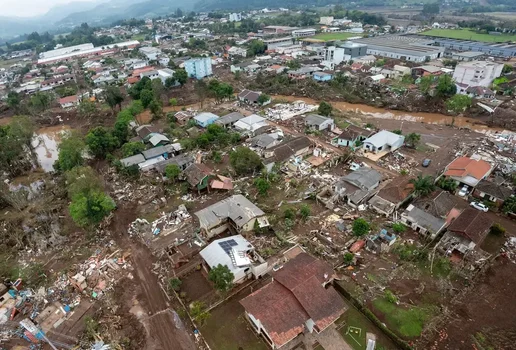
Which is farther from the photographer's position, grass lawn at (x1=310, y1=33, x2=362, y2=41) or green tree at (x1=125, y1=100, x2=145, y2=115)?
grass lawn at (x1=310, y1=33, x2=362, y2=41)

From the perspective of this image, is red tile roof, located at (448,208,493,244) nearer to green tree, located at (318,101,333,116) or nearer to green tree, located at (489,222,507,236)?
green tree, located at (489,222,507,236)

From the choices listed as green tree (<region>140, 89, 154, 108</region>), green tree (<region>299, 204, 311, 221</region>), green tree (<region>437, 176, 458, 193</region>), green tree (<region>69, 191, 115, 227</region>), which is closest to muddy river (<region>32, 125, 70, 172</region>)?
green tree (<region>140, 89, 154, 108</region>)

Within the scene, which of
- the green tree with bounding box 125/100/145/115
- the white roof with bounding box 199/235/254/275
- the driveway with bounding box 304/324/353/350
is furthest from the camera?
the green tree with bounding box 125/100/145/115

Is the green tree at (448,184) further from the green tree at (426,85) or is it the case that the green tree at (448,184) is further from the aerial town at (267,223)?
the green tree at (426,85)

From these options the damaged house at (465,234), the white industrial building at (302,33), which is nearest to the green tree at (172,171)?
the damaged house at (465,234)

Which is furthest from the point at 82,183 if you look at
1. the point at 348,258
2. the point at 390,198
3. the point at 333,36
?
the point at 333,36
